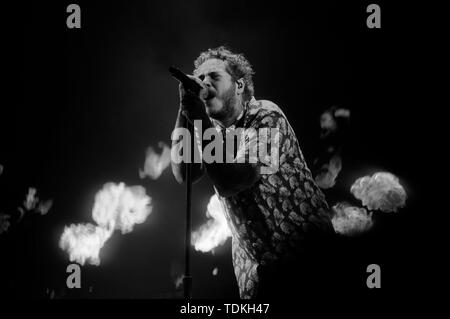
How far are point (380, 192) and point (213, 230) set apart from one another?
195 cm

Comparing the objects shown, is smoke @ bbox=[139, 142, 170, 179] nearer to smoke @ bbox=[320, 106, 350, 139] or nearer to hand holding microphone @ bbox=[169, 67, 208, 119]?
smoke @ bbox=[320, 106, 350, 139]

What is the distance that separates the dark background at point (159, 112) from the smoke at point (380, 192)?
8 centimetres

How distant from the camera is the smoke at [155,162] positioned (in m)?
5.19

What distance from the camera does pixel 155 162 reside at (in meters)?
5.29

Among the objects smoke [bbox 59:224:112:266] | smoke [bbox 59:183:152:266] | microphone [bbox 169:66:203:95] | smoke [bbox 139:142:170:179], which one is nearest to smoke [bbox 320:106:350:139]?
smoke [bbox 139:142:170:179]

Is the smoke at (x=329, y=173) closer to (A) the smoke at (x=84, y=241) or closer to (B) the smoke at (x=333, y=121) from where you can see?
(B) the smoke at (x=333, y=121)

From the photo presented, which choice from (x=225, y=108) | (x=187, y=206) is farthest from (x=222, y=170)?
(x=225, y=108)

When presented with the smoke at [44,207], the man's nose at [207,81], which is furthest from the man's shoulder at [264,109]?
the smoke at [44,207]

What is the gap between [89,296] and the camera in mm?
5340

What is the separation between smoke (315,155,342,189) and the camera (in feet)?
15.0

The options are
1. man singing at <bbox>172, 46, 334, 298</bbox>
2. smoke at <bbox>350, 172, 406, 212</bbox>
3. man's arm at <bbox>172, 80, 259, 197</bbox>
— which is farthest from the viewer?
smoke at <bbox>350, 172, 406, 212</bbox>

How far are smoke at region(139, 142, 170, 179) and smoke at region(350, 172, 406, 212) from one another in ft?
7.18

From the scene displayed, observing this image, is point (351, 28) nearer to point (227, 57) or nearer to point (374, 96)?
point (374, 96)
